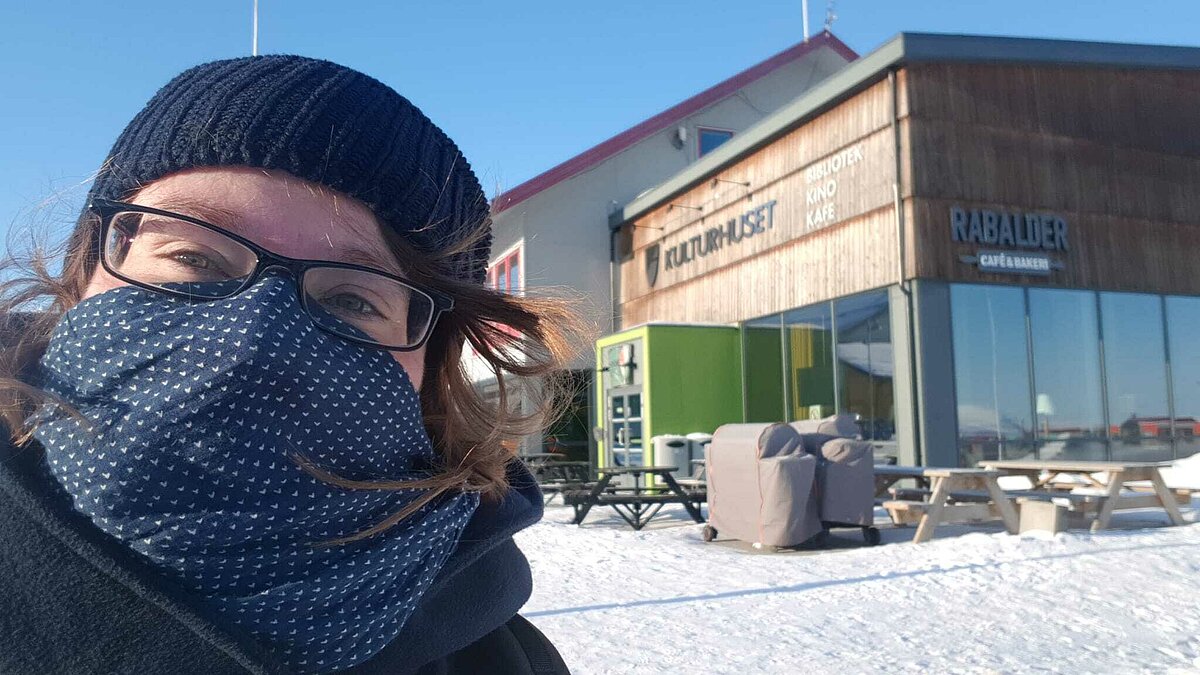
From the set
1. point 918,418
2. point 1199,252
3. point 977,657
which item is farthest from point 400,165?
point 1199,252

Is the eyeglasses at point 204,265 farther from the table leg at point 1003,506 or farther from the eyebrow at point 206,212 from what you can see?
the table leg at point 1003,506

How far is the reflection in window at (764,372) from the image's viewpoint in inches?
597

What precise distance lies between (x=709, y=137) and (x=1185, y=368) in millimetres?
10382

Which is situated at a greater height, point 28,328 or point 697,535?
point 28,328

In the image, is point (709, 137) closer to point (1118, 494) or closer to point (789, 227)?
point (789, 227)

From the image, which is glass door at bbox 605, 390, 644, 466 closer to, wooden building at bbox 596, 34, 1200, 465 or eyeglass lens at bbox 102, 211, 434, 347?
wooden building at bbox 596, 34, 1200, 465

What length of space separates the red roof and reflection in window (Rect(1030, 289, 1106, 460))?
29.7 ft

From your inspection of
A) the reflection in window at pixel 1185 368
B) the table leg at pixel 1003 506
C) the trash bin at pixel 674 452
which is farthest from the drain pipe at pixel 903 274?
the reflection in window at pixel 1185 368

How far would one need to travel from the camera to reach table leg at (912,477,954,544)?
7922 millimetres

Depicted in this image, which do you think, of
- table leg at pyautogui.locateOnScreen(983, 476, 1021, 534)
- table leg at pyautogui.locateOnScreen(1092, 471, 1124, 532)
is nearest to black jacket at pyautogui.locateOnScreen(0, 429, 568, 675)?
table leg at pyautogui.locateOnScreen(983, 476, 1021, 534)

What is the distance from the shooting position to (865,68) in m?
12.8

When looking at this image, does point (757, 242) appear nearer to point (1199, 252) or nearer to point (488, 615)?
point (1199, 252)

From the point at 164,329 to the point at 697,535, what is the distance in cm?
867

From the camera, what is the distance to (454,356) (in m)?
1.55
